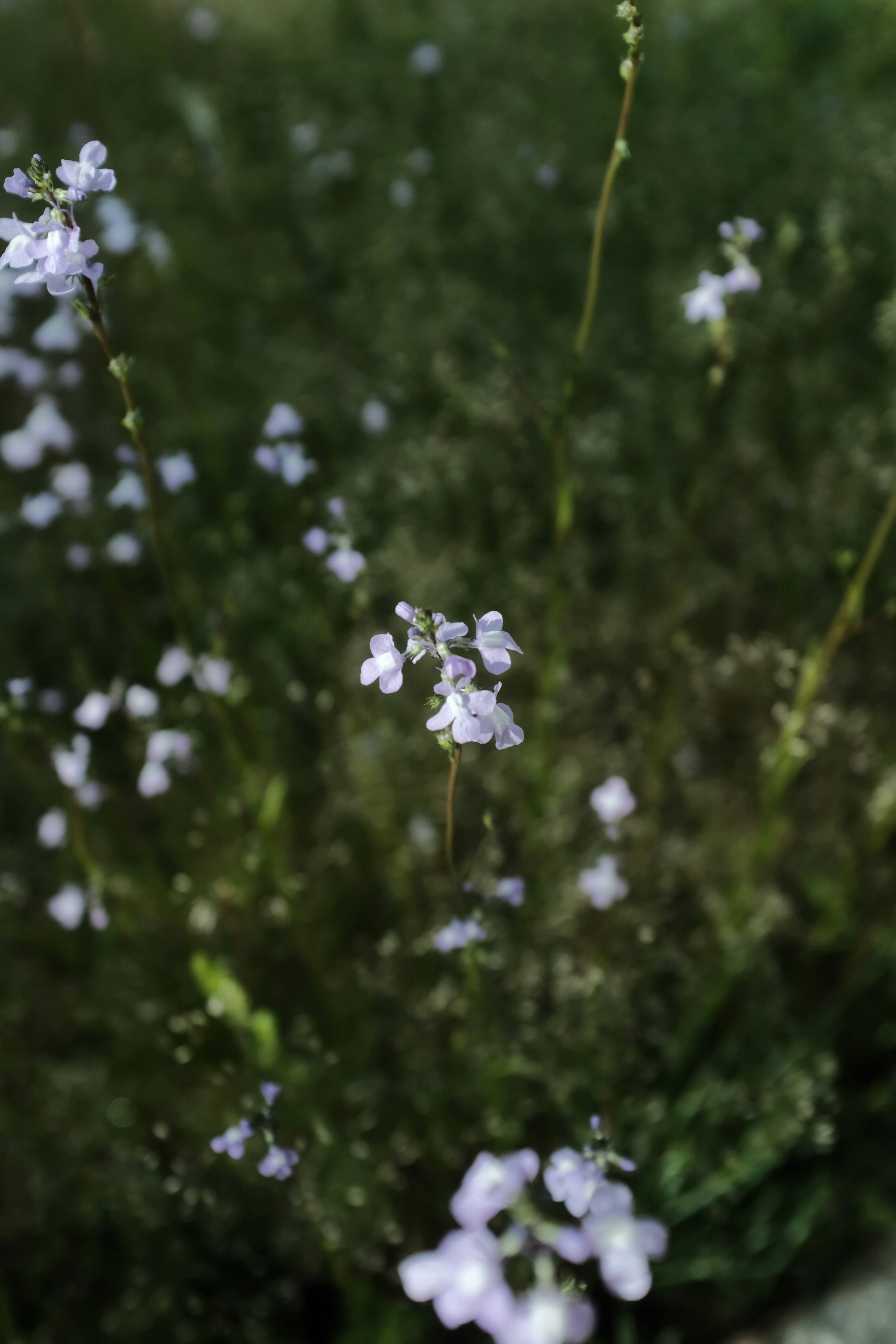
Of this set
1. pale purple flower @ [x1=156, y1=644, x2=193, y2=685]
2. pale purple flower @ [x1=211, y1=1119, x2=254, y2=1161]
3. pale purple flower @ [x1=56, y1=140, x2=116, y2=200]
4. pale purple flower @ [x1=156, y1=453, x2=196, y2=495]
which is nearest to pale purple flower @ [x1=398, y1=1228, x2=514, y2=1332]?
pale purple flower @ [x1=211, y1=1119, x2=254, y2=1161]

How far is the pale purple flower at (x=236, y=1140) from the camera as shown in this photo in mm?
1350

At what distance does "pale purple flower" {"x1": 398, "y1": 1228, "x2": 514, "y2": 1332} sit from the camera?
80 cm

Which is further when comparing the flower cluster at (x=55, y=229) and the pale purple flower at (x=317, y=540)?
the pale purple flower at (x=317, y=540)

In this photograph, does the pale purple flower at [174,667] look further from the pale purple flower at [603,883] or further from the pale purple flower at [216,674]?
the pale purple flower at [603,883]

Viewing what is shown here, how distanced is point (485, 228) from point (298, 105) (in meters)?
1.23

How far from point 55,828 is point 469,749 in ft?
3.12

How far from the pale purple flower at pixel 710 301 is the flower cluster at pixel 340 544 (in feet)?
2.32

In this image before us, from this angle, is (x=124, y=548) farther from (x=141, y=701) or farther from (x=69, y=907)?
(x=69, y=907)

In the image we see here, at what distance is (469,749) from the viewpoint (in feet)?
6.79

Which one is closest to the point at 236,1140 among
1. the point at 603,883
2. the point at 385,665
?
the point at 385,665

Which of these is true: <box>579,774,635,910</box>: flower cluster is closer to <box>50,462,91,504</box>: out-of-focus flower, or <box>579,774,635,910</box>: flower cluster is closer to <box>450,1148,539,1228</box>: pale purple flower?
<box>450,1148,539,1228</box>: pale purple flower

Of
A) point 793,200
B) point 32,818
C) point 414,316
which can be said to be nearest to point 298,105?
point 414,316

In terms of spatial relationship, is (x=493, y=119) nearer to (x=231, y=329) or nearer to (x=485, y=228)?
(x=485, y=228)

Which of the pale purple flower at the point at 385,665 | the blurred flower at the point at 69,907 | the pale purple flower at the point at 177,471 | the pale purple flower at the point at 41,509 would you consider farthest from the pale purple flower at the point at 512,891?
the pale purple flower at the point at 41,509
